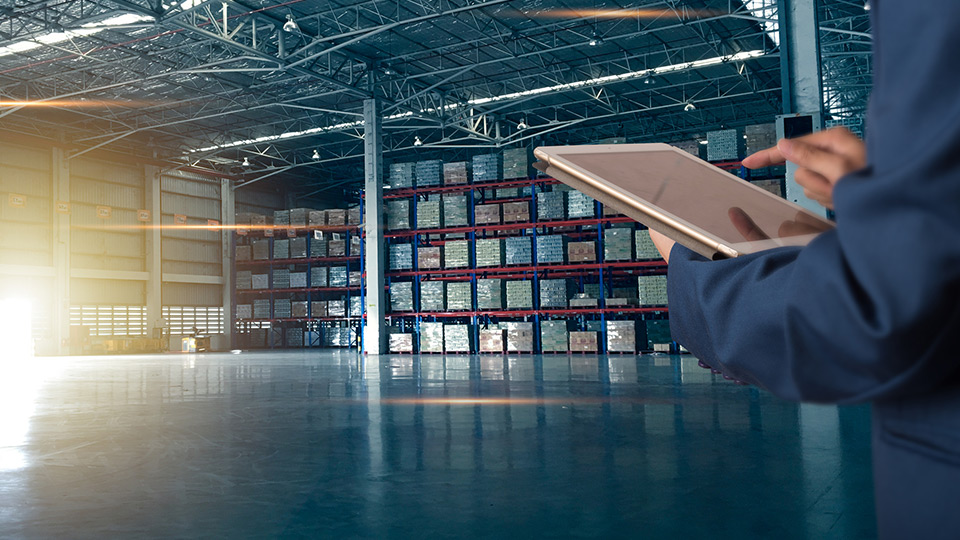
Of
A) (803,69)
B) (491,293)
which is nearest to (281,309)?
(491,293)

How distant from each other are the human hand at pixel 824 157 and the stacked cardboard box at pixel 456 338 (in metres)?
20.2

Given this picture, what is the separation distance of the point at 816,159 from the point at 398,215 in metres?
21.4

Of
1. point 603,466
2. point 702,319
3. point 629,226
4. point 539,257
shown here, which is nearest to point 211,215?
point 539,257

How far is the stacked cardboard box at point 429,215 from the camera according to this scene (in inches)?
844

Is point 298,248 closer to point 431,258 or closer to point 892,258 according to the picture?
point 431,258

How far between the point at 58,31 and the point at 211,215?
15474 mm

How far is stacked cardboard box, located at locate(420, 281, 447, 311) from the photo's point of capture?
21.4 m

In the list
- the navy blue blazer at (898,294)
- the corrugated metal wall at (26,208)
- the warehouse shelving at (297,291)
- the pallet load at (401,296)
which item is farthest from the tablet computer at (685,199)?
the corrugated metal wall at (26,208)

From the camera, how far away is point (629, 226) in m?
19.7

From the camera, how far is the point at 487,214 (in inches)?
830

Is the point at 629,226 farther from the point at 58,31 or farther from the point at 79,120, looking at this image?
the point at 79,120

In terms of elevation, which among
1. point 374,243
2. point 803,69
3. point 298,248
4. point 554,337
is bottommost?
point 554,337

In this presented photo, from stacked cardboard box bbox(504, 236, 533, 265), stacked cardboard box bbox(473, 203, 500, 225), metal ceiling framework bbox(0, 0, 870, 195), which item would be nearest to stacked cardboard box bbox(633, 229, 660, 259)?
stacked cardboard box bbox(504, 236, 533, 265)

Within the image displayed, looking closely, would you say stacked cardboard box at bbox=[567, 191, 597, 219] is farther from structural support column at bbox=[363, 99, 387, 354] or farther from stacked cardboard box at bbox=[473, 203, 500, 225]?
structural support column at bbox=[363, 99, 387, 354]
